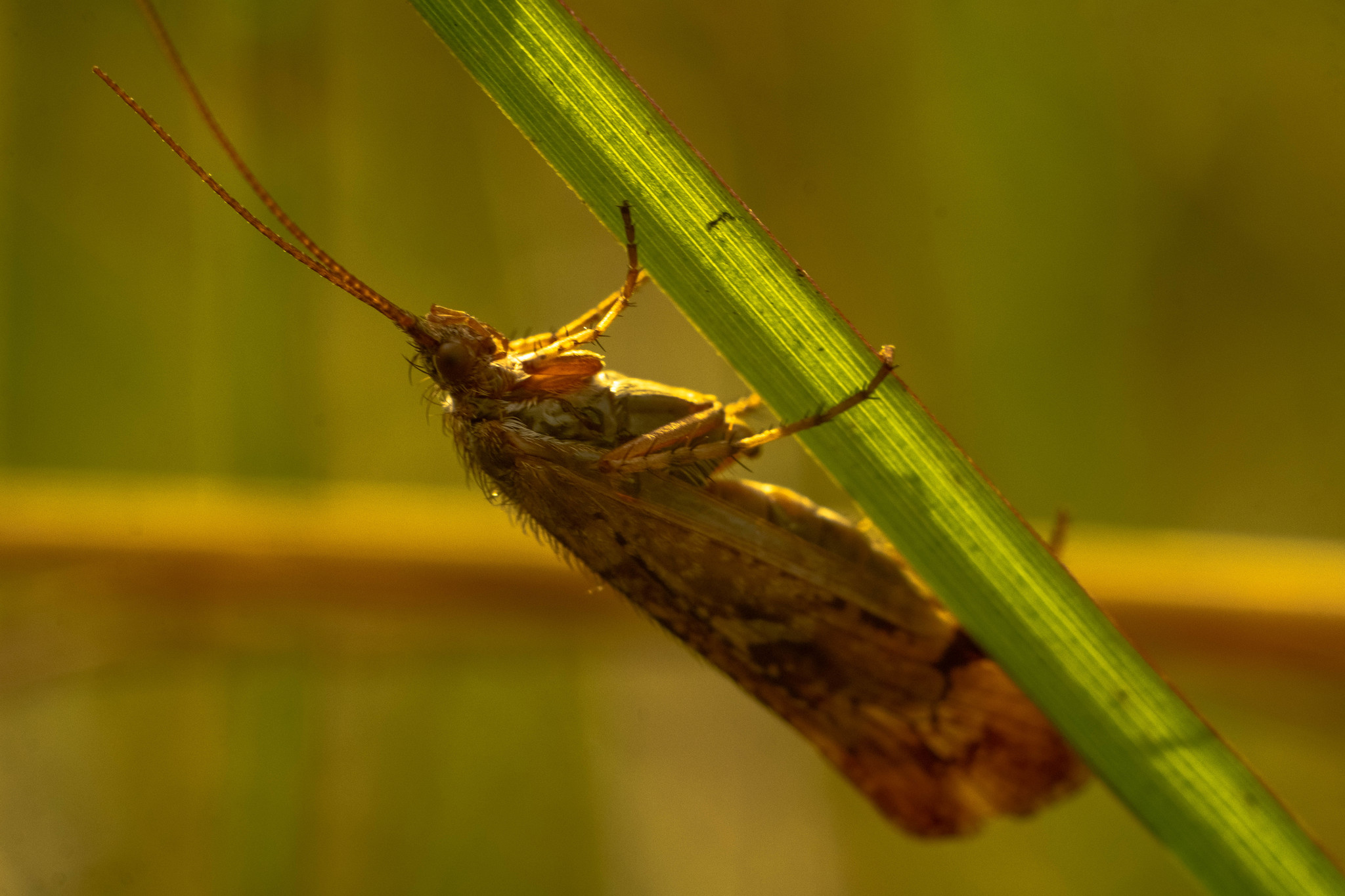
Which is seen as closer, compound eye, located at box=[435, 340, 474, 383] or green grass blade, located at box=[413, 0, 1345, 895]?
green grass blade, located at box=[413, 0, 1345, 895]

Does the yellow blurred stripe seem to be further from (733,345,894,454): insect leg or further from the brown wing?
(733,345,894,454): insect leg

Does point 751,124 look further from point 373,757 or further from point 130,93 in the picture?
point 373,757

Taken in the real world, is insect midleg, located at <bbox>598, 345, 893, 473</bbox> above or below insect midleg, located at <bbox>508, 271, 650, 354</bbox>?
below

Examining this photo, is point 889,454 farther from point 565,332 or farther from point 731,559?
point 565,332

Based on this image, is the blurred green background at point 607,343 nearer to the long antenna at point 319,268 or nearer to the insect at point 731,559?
the insect at point 731,559

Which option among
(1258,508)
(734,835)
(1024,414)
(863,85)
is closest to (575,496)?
(734,835)

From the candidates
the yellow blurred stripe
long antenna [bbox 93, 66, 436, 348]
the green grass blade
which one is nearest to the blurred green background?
the yellow blurred stripe

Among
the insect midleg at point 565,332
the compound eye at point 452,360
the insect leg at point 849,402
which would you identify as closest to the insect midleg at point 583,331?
the insect midleg at point 565,332

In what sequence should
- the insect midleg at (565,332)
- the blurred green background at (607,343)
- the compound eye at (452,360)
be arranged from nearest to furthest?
1. the compound eye at (452,360)
2. the insect midleg at (565,332)
3. the blurred green background at (607,343)
